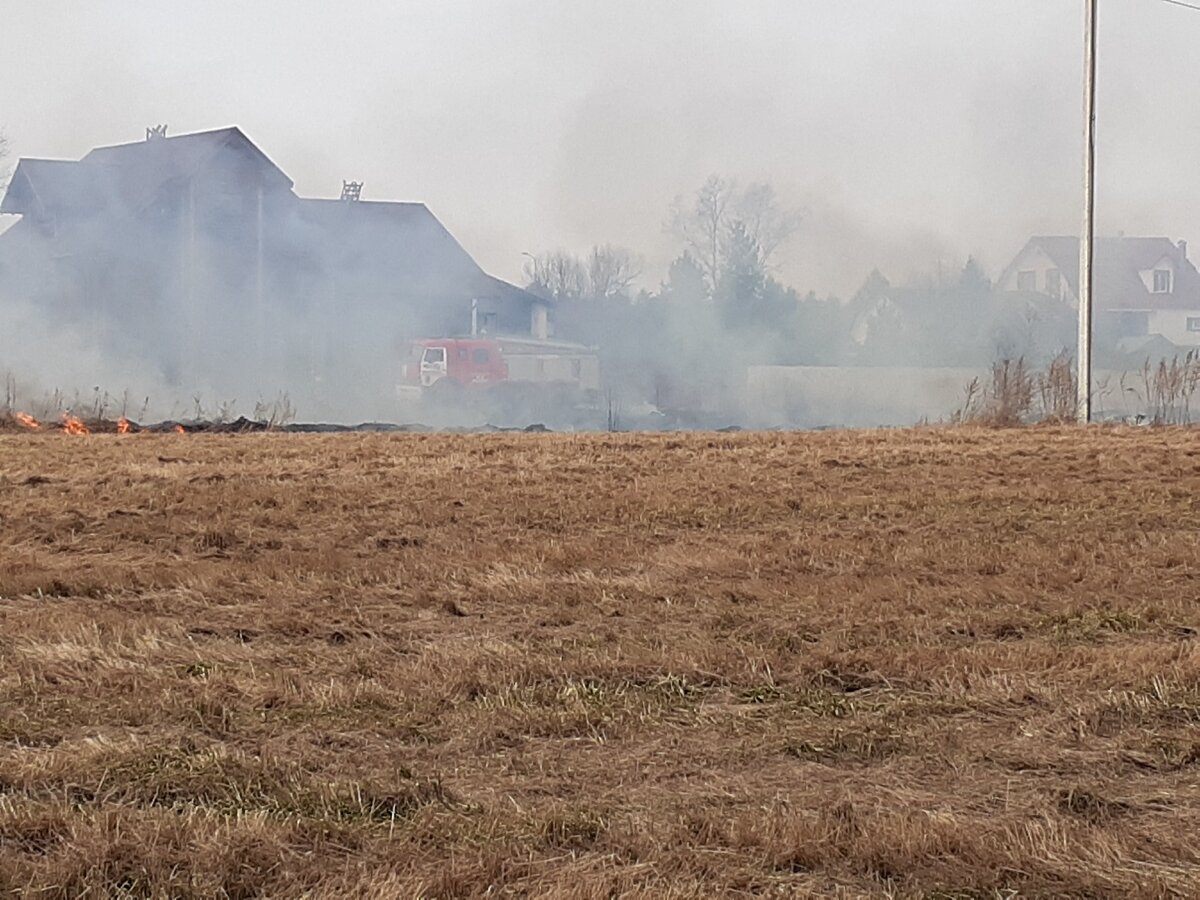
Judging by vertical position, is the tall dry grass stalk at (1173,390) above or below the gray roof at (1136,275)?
below

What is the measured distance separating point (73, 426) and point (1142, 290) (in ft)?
150

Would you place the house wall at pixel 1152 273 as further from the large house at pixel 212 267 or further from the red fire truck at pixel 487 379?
the large house at pixel 212 267

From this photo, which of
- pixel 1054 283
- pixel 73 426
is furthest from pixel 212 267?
pixel 1054 283

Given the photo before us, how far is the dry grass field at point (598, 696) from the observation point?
11.9 ft

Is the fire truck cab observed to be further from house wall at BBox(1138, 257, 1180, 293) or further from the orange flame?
house wall at BBox(1138, 257, 1180, 293)

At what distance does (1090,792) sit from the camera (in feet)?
13.8

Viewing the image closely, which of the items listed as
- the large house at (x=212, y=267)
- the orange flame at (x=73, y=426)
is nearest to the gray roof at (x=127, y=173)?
the large house at (x=212, y=267)

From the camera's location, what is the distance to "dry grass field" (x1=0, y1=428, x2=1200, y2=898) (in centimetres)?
362

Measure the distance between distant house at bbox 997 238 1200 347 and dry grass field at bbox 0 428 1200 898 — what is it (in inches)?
1586

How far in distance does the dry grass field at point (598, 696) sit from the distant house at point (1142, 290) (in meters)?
40.3

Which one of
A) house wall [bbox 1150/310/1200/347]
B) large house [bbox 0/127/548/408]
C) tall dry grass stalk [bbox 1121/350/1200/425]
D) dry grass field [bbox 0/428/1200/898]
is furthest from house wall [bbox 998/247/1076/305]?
dry grass field [bbox 0/428/1200/898]

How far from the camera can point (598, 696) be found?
17.8 ft

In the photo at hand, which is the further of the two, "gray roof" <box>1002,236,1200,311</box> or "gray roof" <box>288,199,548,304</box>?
"gray roof" <box>1002,236,1200,311</box>

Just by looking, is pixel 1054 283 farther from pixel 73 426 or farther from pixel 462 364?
Result: pixel 73 426
